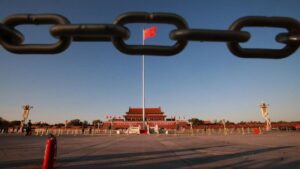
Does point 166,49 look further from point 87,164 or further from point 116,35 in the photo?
point 87,164

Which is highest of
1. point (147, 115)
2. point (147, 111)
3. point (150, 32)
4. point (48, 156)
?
point (150, 32)

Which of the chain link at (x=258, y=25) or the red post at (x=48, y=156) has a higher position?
the chain link at (x=258, y=25)

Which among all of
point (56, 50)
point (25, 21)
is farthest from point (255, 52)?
point (25, 21)

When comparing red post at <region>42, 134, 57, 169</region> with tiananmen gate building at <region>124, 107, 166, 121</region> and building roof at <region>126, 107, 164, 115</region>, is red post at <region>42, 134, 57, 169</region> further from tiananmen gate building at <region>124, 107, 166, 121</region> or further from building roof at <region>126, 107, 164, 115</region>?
building roof at <region>126, 107, 164, 115</region>

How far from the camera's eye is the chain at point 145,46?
4.36 feet

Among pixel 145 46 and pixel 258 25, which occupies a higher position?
pixel 258 25

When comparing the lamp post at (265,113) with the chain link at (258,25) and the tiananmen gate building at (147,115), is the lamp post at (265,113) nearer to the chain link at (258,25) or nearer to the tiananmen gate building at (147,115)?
the tiananmen gate building at (147,115)

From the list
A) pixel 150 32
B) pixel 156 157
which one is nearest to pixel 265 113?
pixel 150 32

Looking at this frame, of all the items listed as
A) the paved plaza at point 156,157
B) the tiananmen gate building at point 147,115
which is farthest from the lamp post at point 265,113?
the paved plaza at point 156,157

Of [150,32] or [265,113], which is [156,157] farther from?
[265,113]

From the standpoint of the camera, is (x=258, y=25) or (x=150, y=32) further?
(x=150, y=32)

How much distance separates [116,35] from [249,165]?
197 inches

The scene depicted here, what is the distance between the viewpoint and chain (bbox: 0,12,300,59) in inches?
52.4

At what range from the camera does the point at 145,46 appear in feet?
4.55
